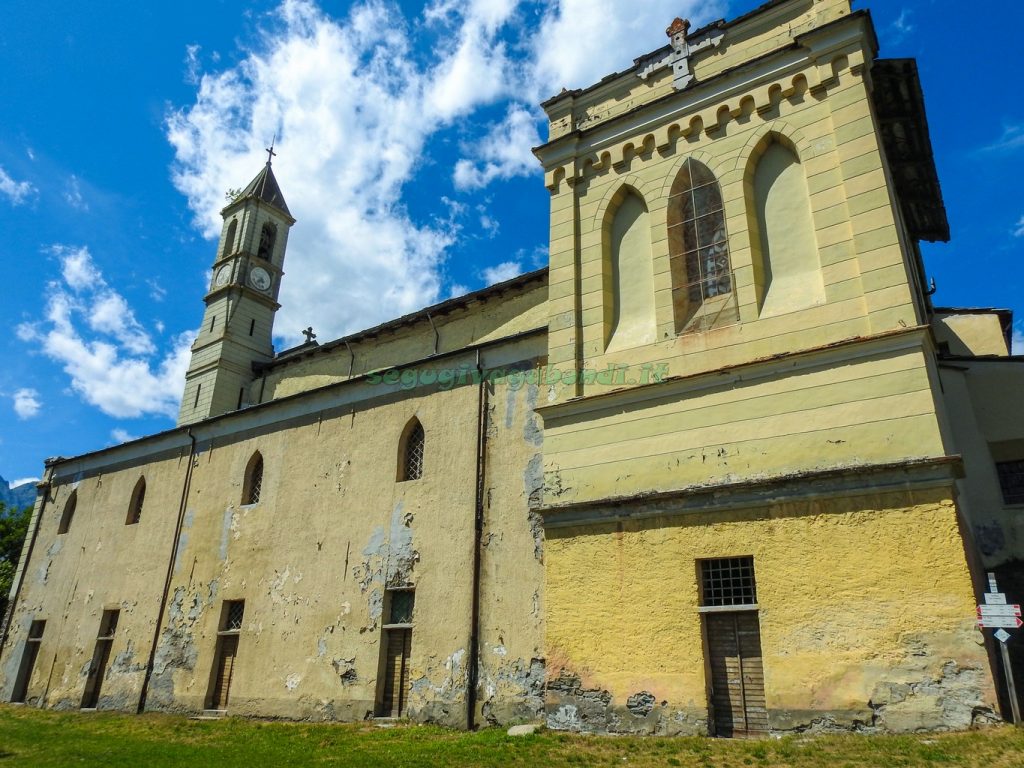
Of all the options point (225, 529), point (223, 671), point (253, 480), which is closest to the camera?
point (223, 671)

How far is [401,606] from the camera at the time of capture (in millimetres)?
14367

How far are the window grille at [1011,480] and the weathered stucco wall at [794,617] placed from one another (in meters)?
5.31

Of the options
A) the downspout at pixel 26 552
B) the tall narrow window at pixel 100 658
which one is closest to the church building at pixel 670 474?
the tall narrow window at pixel 100 658

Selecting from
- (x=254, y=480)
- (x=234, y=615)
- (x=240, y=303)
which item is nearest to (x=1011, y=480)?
(x=234, y=615)

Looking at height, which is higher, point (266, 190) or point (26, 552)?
point (266, 190)

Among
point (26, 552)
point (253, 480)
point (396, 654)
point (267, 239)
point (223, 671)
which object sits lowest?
point (223, 671)

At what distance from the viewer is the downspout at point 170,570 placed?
18219 millimetres

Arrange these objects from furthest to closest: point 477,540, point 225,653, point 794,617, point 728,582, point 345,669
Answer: point 225,653, point 345,669, point 477,540, point 728,582, point 794,617

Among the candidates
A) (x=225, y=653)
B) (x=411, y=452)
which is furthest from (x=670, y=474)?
(x=225, y=653)

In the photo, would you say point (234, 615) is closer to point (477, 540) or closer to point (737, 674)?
point (477, 540)

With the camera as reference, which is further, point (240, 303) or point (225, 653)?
point (240, 303)

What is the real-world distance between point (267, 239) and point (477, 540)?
70.5 feet

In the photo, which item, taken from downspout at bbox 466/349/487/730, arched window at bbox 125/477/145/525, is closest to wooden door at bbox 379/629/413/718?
downspout at bbox 466/349/487/730

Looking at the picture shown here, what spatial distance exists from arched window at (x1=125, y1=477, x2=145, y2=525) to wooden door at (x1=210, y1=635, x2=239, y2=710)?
7.08 metres
